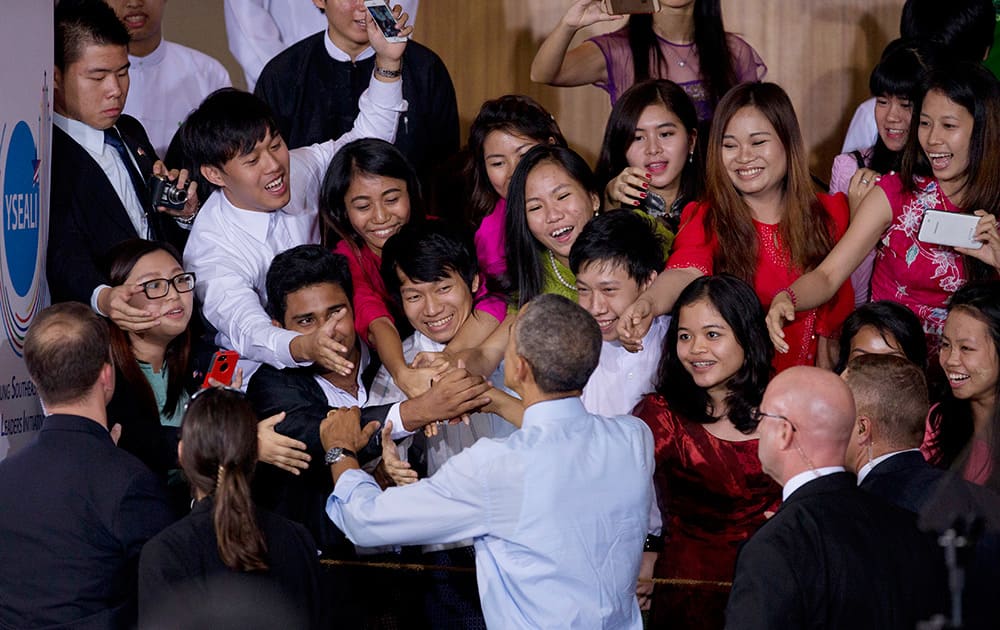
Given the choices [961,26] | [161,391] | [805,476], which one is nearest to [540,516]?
[805,476]

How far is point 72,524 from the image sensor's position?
9.51ft

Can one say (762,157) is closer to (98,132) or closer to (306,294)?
(306,294)

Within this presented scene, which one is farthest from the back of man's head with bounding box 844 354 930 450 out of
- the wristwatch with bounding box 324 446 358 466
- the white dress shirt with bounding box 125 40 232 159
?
the white dress shirt with bounding box 125 40 232 159

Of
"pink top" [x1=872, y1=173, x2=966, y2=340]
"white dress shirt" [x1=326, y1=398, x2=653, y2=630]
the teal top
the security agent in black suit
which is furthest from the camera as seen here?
"pink top" [x1=872, y1=173, x2=966, y2=340]

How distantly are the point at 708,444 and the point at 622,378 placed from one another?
0.40 m

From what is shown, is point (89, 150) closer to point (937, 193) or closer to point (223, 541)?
point (223, 541)

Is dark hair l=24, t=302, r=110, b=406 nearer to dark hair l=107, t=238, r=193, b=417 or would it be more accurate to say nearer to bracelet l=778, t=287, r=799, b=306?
dark hair l=107, t=238, r=193, b=417

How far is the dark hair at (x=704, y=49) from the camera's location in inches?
181

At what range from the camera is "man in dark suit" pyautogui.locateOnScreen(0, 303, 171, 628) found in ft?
9.55

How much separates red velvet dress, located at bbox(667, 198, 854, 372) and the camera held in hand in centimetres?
146

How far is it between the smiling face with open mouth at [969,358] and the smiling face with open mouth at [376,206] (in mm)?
1587

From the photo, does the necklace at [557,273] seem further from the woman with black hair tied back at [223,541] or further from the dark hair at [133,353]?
the woman with black hair tied back at [223,541]

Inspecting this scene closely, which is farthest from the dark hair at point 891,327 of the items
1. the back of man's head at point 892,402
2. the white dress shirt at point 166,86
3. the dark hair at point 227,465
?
the white dress shirt at point 166,86

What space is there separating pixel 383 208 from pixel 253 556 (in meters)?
1.65
